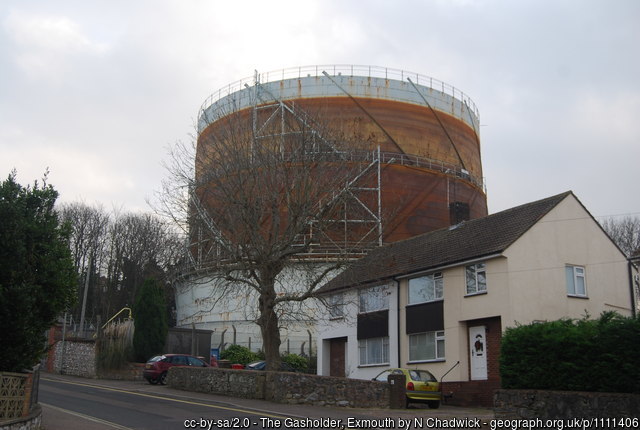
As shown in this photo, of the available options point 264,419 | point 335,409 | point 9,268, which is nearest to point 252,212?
point 335,409

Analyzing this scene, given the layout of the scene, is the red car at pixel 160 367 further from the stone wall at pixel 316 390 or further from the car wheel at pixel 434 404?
the car wheel at pixel 434 404

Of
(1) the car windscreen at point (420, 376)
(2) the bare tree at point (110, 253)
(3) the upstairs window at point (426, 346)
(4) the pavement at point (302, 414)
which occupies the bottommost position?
(4) the pavement at point (302, 414)

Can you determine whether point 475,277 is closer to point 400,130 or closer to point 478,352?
point 478,352

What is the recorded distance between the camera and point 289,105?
4531 centimetres

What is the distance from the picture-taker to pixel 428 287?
93.5 ft

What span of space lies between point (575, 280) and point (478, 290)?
426 cm

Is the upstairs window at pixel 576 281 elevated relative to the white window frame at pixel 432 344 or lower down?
elevated

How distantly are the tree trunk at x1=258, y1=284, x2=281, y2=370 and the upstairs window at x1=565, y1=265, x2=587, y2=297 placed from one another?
1174 cm

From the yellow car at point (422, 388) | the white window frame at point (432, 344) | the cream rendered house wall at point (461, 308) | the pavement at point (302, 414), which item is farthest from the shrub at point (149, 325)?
the yellow car at point (422, 388)

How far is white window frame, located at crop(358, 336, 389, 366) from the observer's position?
3014 centimetres

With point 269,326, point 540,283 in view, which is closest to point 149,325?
point 269,326

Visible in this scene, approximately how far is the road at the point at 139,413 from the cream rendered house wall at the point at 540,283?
1027 centimetres

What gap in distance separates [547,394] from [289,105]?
33.3 meters

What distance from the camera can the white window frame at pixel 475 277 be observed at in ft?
84.9
